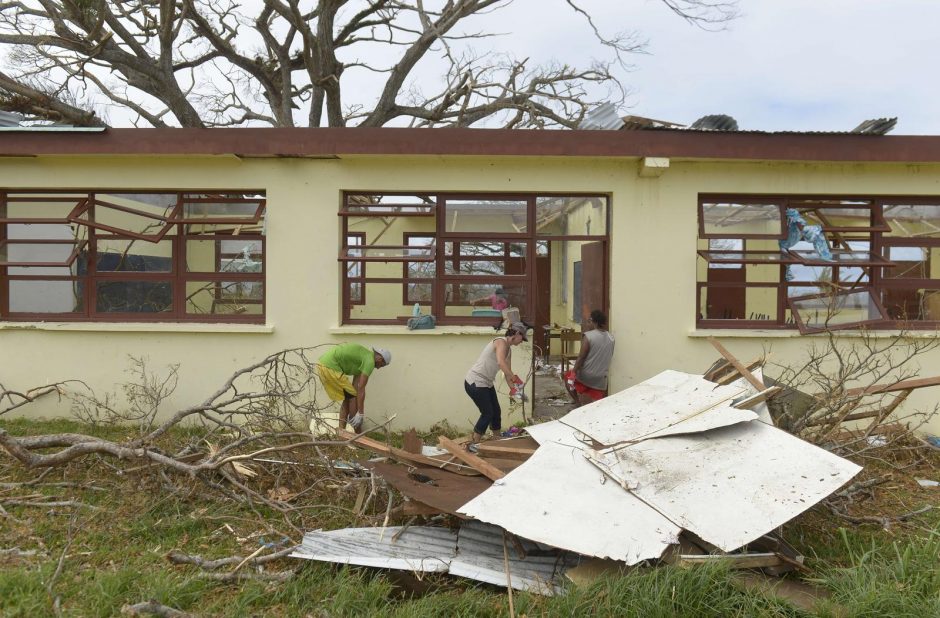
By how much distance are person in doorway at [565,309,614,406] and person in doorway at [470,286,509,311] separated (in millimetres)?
1067

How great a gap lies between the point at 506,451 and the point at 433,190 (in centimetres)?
346

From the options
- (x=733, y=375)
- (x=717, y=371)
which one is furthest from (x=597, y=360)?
(x=733, y=375)

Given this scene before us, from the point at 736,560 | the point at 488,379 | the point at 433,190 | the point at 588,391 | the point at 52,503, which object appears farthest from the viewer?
the point at 433,190

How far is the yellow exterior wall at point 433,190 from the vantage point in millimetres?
7332

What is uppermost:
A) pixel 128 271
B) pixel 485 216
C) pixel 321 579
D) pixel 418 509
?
pixel 485 216

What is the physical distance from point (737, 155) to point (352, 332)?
4808mm

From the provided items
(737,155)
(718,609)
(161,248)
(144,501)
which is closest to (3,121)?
(161,248)

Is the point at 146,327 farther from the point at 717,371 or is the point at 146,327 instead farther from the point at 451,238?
the point at 717,371

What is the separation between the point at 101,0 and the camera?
1051cm

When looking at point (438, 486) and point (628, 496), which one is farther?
point (438, 486)

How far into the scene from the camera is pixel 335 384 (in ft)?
21.8

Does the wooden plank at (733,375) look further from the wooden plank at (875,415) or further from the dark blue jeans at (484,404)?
the dark blue jeans at (484,404)

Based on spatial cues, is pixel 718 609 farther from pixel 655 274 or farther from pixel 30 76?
pixel 30 76

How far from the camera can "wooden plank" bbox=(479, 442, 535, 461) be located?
5.13 meters
